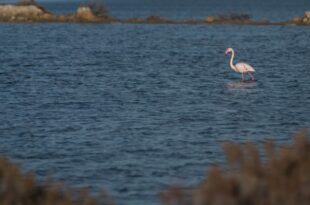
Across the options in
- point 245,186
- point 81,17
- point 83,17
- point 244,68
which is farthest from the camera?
point 81,17

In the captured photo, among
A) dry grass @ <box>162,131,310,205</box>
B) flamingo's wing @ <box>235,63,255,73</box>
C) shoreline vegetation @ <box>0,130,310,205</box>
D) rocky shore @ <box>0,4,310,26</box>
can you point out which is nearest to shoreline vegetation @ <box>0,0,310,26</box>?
rocky shore @ <box>0,4,310,26</box>

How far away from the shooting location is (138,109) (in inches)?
920

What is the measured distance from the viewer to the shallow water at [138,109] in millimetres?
15523

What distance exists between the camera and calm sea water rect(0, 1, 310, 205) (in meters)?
15.5

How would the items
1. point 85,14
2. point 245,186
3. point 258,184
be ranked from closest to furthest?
point 245,186, point 258,184, point 85,14

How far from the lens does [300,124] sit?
67.4 feet

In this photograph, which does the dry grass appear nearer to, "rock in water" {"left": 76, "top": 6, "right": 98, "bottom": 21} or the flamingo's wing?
the flamingo's wing

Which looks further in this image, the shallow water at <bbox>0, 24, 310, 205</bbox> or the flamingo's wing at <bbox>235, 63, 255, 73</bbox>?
the flamingo's wing at <bbox>235, 63, 255, 73</bbox>

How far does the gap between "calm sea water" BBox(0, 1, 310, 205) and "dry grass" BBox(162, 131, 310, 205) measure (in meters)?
5.62

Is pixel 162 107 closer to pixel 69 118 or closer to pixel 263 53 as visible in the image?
pixel 69 118

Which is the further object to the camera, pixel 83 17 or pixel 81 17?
pixel 81 17

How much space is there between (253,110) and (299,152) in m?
15.9

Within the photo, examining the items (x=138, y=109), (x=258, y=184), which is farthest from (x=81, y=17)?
(x=258, y=184)

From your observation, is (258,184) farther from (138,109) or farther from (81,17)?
(81,17)
